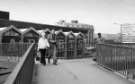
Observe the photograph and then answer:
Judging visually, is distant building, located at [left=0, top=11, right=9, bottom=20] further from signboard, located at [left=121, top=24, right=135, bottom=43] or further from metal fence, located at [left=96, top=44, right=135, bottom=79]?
metal fence, located at [left=96, top=44, right=135, bottom=79]

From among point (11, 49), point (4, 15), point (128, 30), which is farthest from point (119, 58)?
point (4, 15)

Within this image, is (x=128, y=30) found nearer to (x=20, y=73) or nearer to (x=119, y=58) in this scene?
(x=119, y=58)

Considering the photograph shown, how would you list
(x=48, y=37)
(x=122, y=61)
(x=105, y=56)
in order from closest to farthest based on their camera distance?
(x=122, y=61)
(x=105, y=56)
(x=48, y=37)

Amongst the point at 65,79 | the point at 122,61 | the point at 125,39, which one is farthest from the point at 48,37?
the point at 125,39

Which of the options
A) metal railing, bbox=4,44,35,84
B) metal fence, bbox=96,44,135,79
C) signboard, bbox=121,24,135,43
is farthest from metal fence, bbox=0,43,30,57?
signboard, bbox=121,24,135,43

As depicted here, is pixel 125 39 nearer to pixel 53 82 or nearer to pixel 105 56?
pixel 105 56

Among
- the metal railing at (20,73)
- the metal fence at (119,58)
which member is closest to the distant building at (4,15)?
the metal fence at (119,58)

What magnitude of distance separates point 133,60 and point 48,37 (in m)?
4.45

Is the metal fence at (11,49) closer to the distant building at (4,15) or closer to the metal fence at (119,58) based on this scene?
the metal fence at (119,58)

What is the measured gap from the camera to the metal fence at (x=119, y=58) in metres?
5.94

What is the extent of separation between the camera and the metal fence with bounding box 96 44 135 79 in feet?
19.5

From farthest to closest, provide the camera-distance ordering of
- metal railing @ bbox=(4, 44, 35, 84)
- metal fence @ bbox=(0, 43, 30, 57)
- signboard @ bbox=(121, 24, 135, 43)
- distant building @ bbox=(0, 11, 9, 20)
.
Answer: distant building @ bbox=(0, 11, 9, 20) → signboard @ bbox=(121, 24, 135, 43) → metal fence @ bbox=(0, 43, 30, 57) → metal railing @ bbox=(4, 44, 35, 84)

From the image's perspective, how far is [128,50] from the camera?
5910 mm

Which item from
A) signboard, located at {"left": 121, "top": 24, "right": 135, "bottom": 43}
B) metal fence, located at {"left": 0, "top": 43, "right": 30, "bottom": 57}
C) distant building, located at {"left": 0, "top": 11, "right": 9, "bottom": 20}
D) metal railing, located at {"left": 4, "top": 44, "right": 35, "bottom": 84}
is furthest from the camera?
distant building, located at {"left": 0, "top": 11, "right": 9, "bottom": 20}
